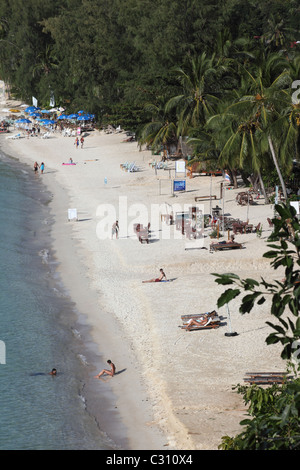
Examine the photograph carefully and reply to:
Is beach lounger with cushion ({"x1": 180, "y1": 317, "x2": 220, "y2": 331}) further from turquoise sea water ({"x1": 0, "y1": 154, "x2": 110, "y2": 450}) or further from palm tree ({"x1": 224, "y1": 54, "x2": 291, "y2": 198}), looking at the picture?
palm tree ({"x1": 224, "y1": 54, "x2": 291, "y2": 198})

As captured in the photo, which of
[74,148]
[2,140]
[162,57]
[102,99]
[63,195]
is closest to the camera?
[63,195]

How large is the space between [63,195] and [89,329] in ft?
81.7

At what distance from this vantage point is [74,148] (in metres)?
67.4

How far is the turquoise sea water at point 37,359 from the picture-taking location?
1789 centimetres

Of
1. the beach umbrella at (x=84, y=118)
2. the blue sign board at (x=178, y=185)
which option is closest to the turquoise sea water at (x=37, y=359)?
the blue sign board at (x=178, y=185)

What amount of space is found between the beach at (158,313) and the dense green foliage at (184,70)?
12.5 ft

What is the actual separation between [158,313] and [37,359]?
444 cm

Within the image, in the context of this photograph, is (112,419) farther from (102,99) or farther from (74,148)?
(102,99)

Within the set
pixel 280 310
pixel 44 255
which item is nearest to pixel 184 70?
pixel 44 255

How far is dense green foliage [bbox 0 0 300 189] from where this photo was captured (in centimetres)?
3309

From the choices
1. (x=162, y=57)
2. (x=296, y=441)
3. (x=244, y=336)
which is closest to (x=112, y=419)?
Result: (x=244, y=336)

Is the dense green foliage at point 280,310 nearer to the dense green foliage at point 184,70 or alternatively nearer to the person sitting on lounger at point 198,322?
the person sitting on lounger at point 198,322

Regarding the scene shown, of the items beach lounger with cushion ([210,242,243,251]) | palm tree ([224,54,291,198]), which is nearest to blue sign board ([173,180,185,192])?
palm tree ([224,54,291,198])

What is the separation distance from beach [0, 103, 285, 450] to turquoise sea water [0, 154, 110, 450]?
0.58 m
